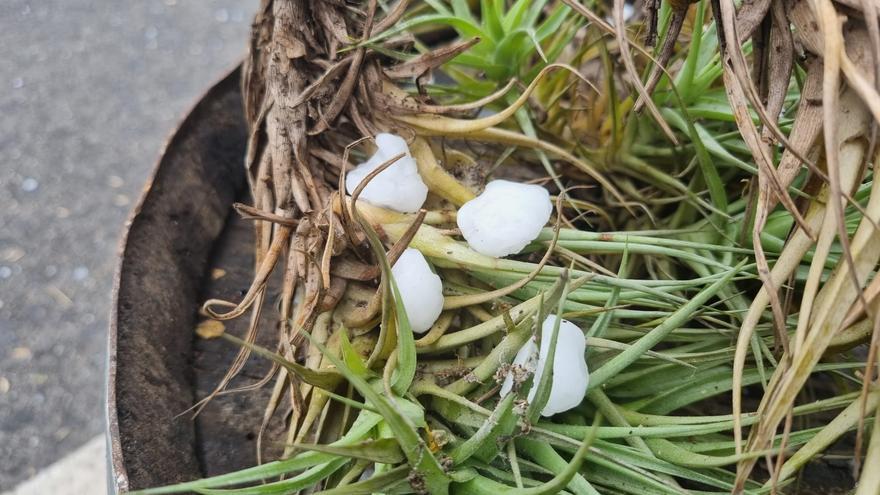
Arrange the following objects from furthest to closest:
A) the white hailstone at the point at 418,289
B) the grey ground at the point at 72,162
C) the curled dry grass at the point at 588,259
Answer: the grey ground at the point at 72,162, the white hailstone at the point at 418,289, the curled dry grass at the point at 588,259

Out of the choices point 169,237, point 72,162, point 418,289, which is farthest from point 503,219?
point 72,162

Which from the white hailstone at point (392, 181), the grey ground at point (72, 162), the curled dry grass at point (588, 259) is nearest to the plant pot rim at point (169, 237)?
the curled dry grass at point (588, 259)

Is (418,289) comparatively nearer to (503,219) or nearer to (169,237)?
(503,219)

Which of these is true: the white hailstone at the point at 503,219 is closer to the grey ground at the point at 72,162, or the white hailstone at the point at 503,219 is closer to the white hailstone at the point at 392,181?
the white hailstone at the point at 392,181

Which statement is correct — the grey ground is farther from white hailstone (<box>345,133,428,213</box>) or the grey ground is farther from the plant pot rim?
white hailstone (<box>345,133,428,213</box>)

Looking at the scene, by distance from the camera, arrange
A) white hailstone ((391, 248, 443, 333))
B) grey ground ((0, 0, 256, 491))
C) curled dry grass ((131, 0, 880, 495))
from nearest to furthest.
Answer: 1. curled dry grass ((131, 0, 880, 495))
2. white hailstone ((391, 248, 443, 333))
3. grey ground ((0, 0, 256, 491))

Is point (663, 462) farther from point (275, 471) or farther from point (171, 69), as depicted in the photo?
point (171, 69)

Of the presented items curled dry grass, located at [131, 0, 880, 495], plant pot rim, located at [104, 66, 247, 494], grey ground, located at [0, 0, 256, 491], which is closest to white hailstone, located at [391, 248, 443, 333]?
curled dry grass, located at [131, 0, 880, 495]
